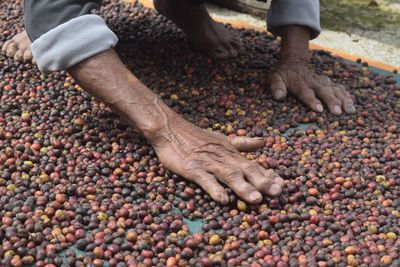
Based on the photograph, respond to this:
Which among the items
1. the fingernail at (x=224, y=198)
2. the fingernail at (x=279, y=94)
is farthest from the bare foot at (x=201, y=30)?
the fingernail at (x=224, y=198)

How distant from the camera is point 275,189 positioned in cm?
242

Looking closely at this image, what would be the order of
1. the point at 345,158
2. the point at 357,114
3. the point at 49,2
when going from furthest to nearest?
the point at 357,114
the point at 345,158
the point at 49,2

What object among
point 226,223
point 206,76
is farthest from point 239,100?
point 226,223

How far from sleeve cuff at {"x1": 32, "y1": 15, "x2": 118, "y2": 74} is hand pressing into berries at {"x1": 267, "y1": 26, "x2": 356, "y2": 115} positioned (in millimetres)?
1055

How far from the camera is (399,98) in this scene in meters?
3.47

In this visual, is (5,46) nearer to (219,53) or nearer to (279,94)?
(219,53)

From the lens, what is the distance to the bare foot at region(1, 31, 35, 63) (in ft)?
11.3

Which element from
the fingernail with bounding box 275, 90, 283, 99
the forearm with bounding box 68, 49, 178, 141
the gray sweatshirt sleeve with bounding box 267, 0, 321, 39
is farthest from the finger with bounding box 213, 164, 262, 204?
the gray sweatshirt sleeve with bounding box 267, 0, 321, 39

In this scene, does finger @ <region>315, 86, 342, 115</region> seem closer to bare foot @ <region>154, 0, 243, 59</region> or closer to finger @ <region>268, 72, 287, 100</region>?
finger @ <region>268, 72, 287, 100</region>

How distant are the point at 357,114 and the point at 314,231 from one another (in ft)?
3.47

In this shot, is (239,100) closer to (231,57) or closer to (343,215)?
(231,57)

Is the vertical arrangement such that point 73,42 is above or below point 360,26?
above

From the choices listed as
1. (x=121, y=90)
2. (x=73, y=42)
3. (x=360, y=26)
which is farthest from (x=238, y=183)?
(x=360, y=26)

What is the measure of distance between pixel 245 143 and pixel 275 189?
271 millimetres
